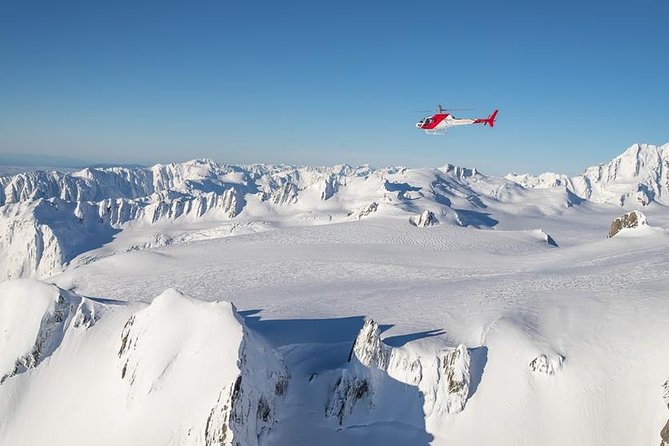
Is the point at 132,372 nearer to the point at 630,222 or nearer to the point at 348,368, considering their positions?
the point at 348,368

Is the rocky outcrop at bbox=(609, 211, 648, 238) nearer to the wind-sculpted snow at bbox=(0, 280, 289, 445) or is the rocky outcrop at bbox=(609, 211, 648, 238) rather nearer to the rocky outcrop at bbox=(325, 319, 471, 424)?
the rocky outcrop at bbox=(325, 319, 471, 424)

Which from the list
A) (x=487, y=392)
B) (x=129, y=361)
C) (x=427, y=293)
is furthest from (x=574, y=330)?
(x=129, y=361)

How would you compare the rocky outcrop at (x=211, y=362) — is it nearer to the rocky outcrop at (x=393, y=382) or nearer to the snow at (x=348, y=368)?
the snow at (x=348, y=368)

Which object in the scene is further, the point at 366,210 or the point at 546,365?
the point at 366,210

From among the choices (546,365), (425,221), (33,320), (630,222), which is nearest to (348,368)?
(546,365)

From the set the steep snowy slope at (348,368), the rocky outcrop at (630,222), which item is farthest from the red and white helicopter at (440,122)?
the rocky outcrop at (630,222)
